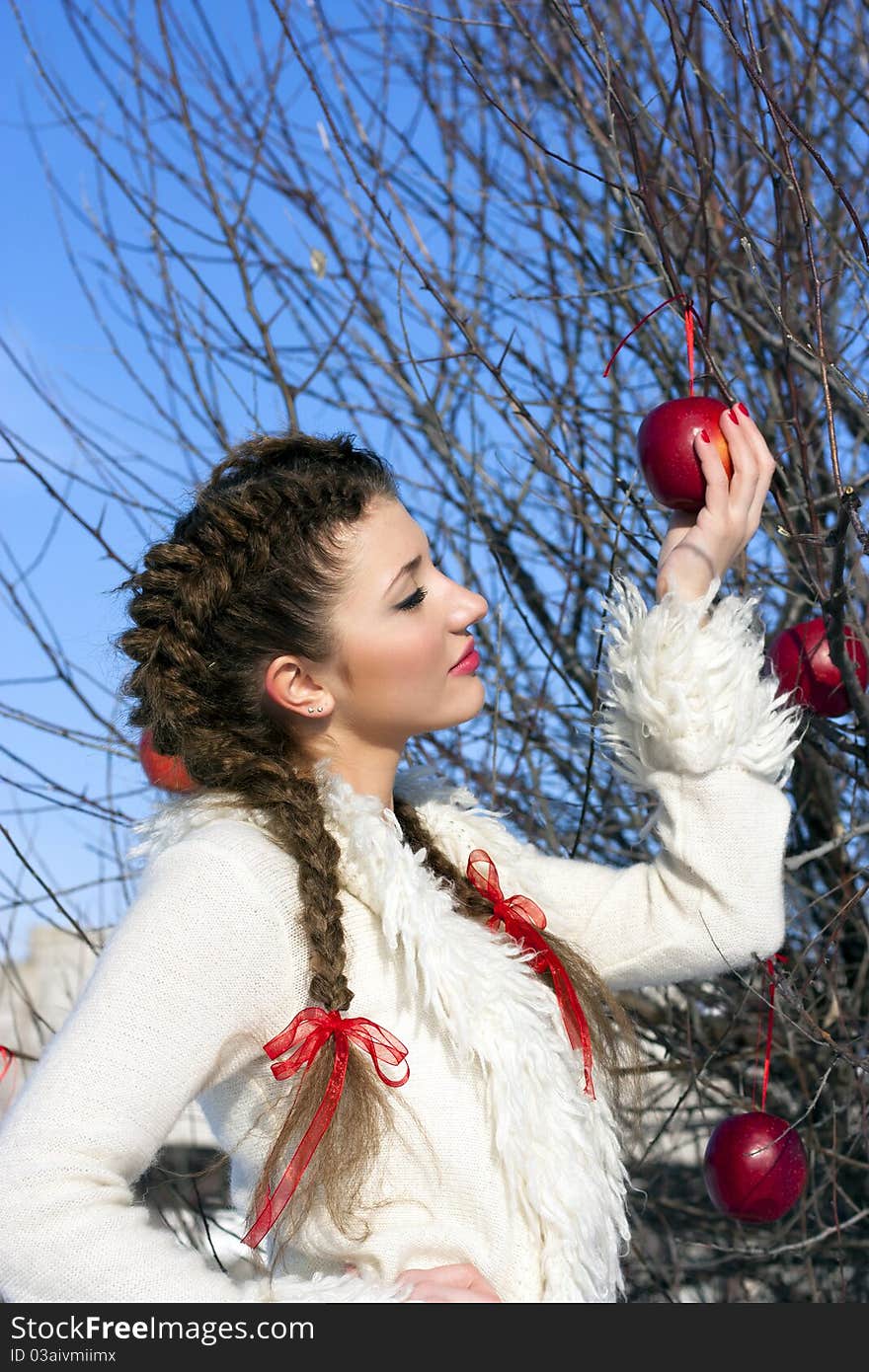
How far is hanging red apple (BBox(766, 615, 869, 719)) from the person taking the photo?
1.95 metres

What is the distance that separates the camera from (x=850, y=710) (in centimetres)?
203

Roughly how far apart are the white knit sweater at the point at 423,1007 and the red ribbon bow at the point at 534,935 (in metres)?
0.04

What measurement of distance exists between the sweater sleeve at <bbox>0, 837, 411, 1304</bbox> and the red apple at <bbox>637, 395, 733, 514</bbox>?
0.71 metres

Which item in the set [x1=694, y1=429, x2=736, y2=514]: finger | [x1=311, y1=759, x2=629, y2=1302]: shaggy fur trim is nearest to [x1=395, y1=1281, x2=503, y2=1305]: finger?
[x1=311, y1=759, x2=629, y2=1302]: shaggy fur trim

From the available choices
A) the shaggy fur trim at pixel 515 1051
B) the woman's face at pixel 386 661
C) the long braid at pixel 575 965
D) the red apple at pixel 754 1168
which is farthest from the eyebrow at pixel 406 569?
the red apple at pixel 754 1168

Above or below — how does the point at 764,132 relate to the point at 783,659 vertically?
above

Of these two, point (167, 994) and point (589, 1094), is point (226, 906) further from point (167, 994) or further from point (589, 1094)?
point (589, 1094)

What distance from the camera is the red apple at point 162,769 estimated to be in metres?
1.75

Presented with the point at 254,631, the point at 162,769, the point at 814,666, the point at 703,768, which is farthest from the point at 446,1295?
the point at 814,666

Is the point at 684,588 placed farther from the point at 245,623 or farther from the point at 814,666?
the point at 245,623

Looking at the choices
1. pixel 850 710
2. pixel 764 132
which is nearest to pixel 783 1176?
pixel 850 710

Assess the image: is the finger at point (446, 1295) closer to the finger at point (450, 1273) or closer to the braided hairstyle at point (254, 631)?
the finger at point (450, 1273)

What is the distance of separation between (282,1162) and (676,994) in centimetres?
168

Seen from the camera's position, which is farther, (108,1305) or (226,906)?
(226,906)
